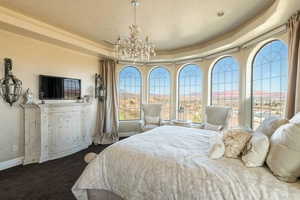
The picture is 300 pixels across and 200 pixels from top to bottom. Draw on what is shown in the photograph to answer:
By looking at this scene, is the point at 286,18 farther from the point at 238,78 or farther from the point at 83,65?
the point at 83,65

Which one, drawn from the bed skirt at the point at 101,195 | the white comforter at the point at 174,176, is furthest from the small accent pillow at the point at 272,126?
the bed skirt at the point at 101,195

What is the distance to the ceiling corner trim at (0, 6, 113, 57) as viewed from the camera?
8.32ft

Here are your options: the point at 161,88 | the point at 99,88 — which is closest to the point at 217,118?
the point at 161,88

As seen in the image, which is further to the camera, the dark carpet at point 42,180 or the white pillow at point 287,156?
the dark carpet at point 42,180

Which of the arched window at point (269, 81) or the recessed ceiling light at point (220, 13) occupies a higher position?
the recessed ceiling light at point (220, 13)

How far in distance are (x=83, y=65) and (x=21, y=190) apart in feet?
9.99

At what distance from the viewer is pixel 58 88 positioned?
11.6 ft

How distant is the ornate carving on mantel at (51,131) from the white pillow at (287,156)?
12.1 ft

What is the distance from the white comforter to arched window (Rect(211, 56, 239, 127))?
2.53m

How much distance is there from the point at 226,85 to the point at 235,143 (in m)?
Answer: 2.98

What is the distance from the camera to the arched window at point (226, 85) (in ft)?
12.7

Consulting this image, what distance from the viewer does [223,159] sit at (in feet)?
4.81

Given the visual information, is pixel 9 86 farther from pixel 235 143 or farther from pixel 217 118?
pixel 217 118

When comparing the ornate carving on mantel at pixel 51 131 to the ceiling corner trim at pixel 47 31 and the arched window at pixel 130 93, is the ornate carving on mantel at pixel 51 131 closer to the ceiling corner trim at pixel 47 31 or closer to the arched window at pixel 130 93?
the ceiling corner trim at pixel 47 31
